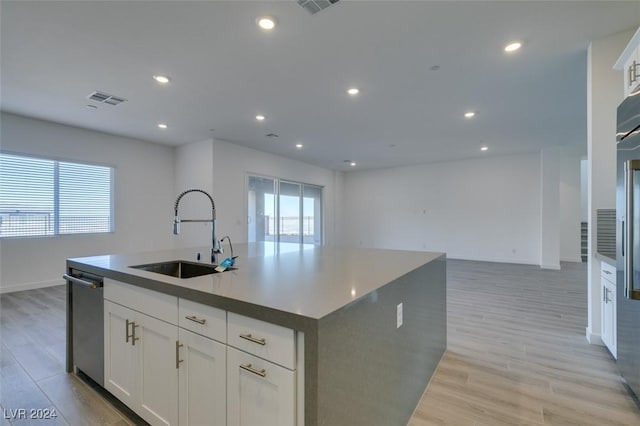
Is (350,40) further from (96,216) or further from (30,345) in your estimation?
(96,216)

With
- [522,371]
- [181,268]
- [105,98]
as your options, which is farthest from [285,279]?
[105,98]

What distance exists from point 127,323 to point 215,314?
→ 804 mm

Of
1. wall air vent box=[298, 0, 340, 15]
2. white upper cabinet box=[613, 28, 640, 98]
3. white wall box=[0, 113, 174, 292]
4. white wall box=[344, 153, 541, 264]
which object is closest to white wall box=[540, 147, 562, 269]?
white wall box=[344, 153, 541, 264]

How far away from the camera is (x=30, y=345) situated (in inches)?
106

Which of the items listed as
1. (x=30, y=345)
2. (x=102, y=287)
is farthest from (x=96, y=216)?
(x=102, y=287)

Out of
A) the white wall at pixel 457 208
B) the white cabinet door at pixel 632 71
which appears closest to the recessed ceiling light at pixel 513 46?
the white cabinet door at pixel 632 71

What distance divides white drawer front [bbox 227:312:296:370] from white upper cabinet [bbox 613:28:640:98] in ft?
8.27

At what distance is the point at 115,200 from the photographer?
5621mm

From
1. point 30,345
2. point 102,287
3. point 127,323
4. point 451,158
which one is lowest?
point 30,345

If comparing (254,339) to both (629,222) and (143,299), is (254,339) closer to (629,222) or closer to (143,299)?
(143,299)

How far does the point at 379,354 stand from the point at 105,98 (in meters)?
4.50

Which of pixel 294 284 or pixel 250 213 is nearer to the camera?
pixel 294 284

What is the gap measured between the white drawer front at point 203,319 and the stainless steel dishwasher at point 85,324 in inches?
35.8

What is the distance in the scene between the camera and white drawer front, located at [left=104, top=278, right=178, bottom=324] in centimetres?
143
